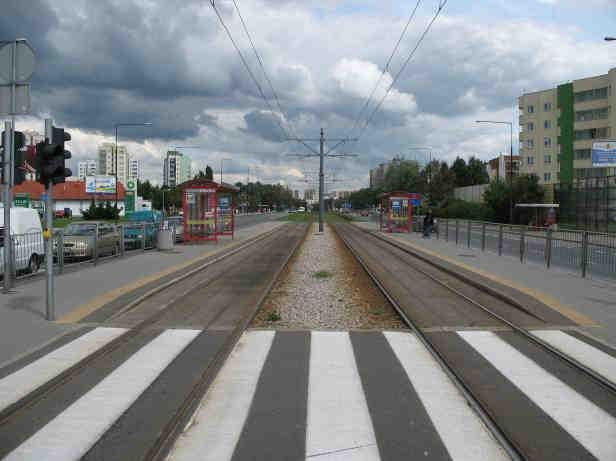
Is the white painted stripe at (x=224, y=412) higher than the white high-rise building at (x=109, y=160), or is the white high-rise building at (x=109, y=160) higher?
the white high-rise building at (x=109, y=160)

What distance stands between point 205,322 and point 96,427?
4.61 m

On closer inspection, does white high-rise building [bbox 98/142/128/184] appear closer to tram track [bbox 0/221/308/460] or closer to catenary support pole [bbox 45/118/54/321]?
tram track [bbox 0/221/308/460]

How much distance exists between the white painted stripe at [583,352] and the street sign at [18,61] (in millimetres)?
8628

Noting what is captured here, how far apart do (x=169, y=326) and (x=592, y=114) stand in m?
69.4

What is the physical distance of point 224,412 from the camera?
5.27 m

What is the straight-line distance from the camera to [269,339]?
27.1ft

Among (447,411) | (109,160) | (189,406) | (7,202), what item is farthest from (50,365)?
(109,160)

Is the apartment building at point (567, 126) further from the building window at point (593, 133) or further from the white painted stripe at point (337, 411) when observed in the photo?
the white painted stripe at point (337, 411)

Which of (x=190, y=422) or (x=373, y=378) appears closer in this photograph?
(x=190, y=422)

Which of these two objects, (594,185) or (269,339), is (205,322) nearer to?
(269,339)

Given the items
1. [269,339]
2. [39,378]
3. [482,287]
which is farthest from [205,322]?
[482,287]

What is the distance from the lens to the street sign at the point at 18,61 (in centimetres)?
959

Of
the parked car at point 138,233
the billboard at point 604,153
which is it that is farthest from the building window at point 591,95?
the parked car at point 138,233

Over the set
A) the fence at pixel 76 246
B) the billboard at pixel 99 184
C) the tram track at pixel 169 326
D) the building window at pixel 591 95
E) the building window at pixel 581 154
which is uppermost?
the building window at pixel 591 95
